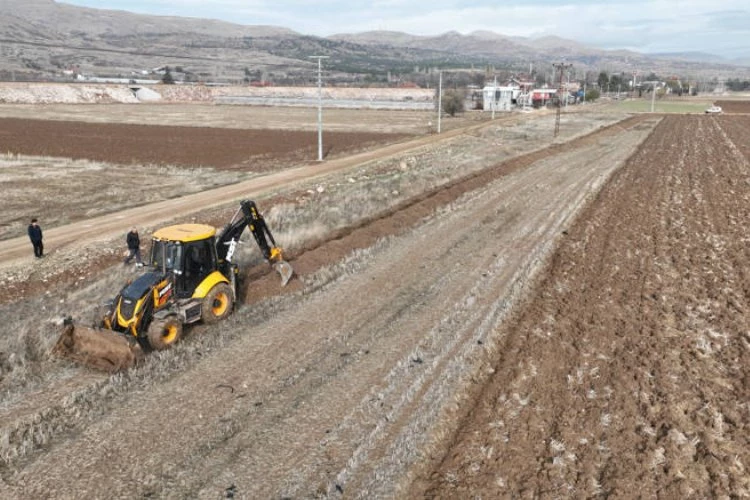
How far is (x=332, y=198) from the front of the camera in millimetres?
30297

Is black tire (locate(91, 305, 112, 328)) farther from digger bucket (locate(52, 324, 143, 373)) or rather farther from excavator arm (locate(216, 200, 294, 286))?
excavator arm (locate(216, 200, 294, 286))

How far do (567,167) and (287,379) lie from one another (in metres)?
33.0

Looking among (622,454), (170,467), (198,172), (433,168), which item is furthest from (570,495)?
(198,172)

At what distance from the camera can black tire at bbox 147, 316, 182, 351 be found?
41.7ft

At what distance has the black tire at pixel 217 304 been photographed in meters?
14.0

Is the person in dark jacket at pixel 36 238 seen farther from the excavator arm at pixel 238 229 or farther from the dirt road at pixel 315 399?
the dirt road at pixel 315 399

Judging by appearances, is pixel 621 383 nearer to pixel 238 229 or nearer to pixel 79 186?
pixel 238 229

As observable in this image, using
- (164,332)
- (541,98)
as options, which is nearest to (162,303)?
(164,332)

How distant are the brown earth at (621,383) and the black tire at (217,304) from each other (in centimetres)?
662

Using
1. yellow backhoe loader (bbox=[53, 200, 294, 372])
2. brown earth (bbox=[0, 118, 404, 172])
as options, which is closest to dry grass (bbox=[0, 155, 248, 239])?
brown earth (bbox=[0, 118, 404, 172])

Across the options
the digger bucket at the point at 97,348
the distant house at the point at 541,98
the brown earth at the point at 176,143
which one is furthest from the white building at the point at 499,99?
the digger bucket at the point at 97,348

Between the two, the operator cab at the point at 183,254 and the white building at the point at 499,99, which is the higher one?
the white building at the point at 499,99

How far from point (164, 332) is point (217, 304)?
5.81 feet

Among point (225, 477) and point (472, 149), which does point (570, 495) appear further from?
point (472, 149)
